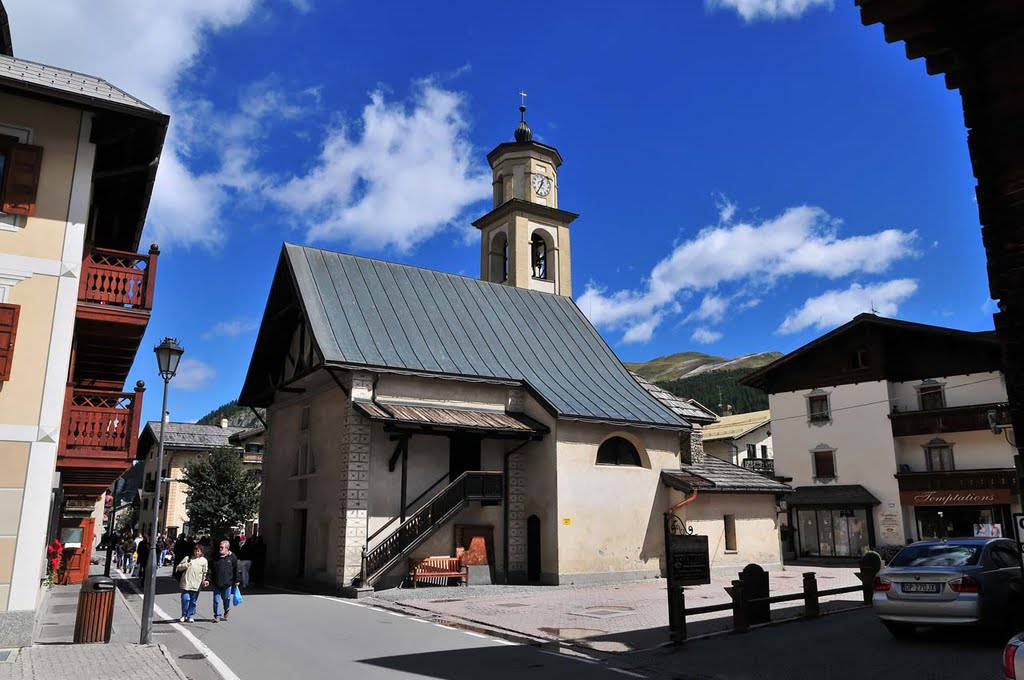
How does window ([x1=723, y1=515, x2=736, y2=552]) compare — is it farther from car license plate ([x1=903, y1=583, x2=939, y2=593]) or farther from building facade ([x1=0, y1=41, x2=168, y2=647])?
building facade ([x1=0, y1=41, x2=168, y2=647])

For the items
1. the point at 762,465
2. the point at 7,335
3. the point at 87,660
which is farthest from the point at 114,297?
the point at 762,465

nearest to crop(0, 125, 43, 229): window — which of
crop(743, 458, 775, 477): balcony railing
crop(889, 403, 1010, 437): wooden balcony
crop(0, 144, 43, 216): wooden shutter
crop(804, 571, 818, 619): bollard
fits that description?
crop(0, 144, 43, 216): wooden shutter

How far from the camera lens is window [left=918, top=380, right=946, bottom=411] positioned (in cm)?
3698

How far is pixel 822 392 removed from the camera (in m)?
40.9

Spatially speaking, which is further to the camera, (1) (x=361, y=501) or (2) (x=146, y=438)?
(2) (x=146, y=438)

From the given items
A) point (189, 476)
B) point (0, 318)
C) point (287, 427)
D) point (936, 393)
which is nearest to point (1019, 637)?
point (0, 318)

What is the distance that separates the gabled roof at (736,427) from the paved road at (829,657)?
130 ft

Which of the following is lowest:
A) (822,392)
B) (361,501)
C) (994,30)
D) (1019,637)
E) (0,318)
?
(1019,637)

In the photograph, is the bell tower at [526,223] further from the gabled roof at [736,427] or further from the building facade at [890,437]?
the gabled roof at [736,427]

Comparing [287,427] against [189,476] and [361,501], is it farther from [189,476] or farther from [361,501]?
[189,476]

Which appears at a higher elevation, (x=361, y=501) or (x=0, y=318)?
(x=0, y=318)

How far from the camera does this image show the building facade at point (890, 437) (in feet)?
115

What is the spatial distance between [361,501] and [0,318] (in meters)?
11.9

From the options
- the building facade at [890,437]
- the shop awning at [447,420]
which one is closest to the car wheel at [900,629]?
→ the shop awning at [447,420]
